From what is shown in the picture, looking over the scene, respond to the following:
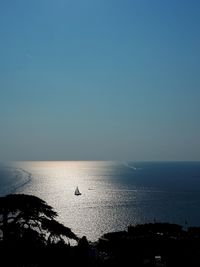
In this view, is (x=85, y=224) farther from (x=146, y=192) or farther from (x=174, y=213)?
(x=146, y=192)

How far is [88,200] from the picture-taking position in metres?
147

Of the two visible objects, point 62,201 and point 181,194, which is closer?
point 62,201

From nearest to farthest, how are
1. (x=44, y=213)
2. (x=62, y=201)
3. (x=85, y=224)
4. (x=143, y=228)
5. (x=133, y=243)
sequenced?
(x=44, y=213), (x=133, y=243), (x=143, y=228), (x=85, y=224), (x=62, y=201)

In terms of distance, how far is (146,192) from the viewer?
17012cm

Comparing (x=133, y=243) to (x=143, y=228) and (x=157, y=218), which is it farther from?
(x=157, y=218)

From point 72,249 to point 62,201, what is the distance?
4970 inches

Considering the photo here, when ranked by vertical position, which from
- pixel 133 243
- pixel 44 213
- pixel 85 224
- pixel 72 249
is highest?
pixel 44 213

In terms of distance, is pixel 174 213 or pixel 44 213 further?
pixel 174 213

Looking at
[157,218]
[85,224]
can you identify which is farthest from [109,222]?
[157,218]

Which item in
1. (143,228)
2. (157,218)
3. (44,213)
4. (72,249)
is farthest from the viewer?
(157,218)

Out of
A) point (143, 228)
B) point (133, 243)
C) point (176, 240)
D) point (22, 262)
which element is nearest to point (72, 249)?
point (22, 262)

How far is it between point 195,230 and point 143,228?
26.6ft

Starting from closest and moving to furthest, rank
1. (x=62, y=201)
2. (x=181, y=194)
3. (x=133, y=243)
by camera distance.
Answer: (x=133, y=243), (x=62, y=201), (x=181, y=194)

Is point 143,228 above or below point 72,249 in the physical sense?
below
